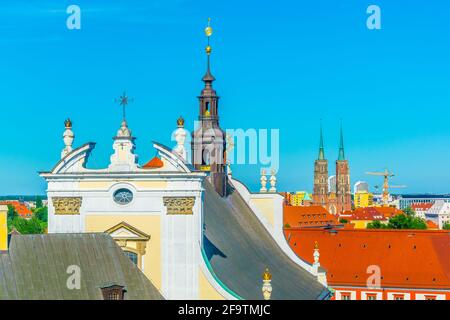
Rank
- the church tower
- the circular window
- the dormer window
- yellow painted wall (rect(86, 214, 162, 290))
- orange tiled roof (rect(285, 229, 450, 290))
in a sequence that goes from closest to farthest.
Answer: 1. the dormer window
2. yellow painted wall (rect(86, 214, 162, 290))
3. the circular window
4. the church tower
5. orange tiled roof (rect(285, 229, 450, 290))

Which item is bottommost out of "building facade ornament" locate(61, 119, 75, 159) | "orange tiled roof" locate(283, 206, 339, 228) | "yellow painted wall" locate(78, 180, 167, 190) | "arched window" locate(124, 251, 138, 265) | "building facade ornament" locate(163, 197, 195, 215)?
"arched window" locate(124, 251, 138, 265)

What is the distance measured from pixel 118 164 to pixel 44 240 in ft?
17.6

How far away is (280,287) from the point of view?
131 ft

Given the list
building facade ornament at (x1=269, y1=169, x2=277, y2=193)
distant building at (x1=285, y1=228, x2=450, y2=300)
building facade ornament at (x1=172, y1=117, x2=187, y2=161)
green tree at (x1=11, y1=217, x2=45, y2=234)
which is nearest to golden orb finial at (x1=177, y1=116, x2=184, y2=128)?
building facade ornament at (x1=172, y1=117, x2=187, y2=161)

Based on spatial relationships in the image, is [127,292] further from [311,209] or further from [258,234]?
[311,209]

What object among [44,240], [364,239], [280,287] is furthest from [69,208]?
[364,239]

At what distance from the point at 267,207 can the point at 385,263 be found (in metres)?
23.1

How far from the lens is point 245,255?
136 ft

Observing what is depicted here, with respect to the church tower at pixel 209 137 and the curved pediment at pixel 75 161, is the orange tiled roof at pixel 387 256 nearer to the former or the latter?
the church tower at pixel 209 137

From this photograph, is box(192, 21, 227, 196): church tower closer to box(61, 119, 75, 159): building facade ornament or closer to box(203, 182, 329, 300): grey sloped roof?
box(203, 182, 329, 300): grey sloped roof

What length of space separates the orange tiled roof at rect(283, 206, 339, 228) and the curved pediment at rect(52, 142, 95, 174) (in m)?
106

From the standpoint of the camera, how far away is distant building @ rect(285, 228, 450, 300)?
222 ft

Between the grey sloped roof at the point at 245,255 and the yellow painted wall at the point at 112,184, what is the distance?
313 cm

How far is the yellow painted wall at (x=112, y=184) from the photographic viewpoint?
35219 mm
